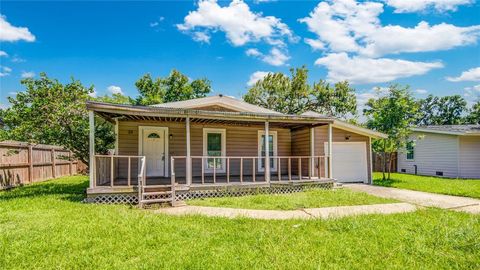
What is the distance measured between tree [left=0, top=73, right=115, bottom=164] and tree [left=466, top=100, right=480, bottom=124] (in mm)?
44698

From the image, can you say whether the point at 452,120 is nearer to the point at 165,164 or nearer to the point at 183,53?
the point at 183,53

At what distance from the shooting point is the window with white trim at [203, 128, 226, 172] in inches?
466

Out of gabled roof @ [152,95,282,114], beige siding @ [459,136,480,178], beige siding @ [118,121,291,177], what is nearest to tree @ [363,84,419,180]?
beige siding @ [459,136,480,178]

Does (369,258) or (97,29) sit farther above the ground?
(97,29)

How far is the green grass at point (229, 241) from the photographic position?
3852 millimetres

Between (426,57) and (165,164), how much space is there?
A: 656 inches

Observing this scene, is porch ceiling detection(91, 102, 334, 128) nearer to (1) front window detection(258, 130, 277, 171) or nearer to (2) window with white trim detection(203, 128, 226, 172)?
(2) window with white trim detection(203, 128, 226, 172)

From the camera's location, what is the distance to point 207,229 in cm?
538

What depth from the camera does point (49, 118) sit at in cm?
1034

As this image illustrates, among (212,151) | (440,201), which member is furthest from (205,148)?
(440,201)

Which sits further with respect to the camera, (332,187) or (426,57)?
(426,57)

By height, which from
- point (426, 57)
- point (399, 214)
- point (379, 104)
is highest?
point (426, 57)

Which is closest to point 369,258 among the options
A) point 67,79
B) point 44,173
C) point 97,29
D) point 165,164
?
point 165,164

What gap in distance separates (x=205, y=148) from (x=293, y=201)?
15.6 feet
